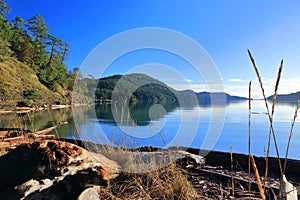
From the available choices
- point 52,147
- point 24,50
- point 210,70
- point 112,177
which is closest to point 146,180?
point 112,177

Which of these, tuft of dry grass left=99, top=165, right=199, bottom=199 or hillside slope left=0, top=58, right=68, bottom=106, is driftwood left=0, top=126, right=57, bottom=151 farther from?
hillside slope left=0, top=58, right=68, bottom=106

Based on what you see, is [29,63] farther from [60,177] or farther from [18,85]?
[60,177]

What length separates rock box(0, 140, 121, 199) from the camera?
5.55ft

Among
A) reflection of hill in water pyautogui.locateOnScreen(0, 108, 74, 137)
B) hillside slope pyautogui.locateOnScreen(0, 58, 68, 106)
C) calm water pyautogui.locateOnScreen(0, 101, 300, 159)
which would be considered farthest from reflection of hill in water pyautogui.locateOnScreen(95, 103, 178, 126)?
hillside slope pyautogui.locateOnScreen(0, 58, 68, 106)

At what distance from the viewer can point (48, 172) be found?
5.65 feet

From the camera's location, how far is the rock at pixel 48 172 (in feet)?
5.55

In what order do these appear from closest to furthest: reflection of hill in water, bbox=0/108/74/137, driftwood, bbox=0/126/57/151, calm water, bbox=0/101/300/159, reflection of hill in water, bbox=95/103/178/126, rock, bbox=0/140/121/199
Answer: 1. rock, bbox=0/140/121/199
2. driftwood, bbox=0/126/57/151
3. reflection of hill in water, bbox=0/108/74/137
4. reflection of hill in water, bbox=95/103/178/126
5. calm water, bbox=0/101/300/159

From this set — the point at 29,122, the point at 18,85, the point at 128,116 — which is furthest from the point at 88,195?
the point at 18,85

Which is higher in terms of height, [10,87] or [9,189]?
[10,87]

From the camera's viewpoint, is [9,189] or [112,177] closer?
[9,189]

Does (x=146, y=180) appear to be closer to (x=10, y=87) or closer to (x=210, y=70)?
(x=210, y=70)

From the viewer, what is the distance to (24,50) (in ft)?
161

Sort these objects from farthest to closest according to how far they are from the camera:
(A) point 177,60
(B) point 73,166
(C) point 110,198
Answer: (A) point 177,60, (C) point 110,198, (B) point 73,166

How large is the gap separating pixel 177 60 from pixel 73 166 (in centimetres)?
270
